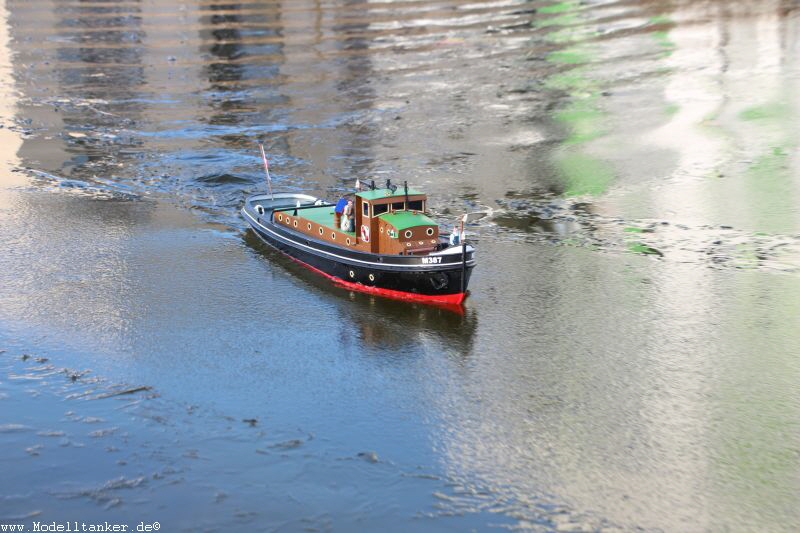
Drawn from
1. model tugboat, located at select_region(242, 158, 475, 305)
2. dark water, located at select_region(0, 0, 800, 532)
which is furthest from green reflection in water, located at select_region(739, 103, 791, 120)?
model tugboat, located at select_region(242, 158, 475, 305)

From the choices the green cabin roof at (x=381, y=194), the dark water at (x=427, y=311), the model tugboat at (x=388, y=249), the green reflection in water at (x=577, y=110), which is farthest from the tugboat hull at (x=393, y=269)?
the green reflection in water at (x=577, y=110)

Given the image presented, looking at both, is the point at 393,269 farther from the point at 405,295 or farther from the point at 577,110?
the point at 577,110

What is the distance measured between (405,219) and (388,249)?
3.44 feet

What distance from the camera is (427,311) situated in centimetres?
2805

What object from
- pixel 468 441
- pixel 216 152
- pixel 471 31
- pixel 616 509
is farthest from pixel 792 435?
pixel 471 31

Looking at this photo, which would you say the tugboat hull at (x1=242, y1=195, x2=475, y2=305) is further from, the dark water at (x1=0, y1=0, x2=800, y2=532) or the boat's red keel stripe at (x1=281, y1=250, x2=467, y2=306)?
the dark water at (x1=0, y1=0, x2=800, y2=532)

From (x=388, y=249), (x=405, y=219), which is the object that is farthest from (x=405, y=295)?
(x=405, y=219)

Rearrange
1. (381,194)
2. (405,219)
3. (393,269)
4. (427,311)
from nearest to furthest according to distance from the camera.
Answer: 1. (427,311)
2. (393,269)
3. (405,219)
4. (381,194)

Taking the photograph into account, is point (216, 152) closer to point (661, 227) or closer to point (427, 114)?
point (427, 114)

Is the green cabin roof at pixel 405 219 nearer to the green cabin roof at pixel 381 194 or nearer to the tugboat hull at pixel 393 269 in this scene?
the green cabin roof at pixel 381 194

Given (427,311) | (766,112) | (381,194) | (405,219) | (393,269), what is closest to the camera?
(427,311)

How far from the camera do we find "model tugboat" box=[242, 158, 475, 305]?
27.7 m

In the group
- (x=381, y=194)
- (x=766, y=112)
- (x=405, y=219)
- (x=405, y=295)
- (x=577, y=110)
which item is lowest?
(x=405, y=295)

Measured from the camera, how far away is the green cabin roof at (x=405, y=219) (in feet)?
92.8
